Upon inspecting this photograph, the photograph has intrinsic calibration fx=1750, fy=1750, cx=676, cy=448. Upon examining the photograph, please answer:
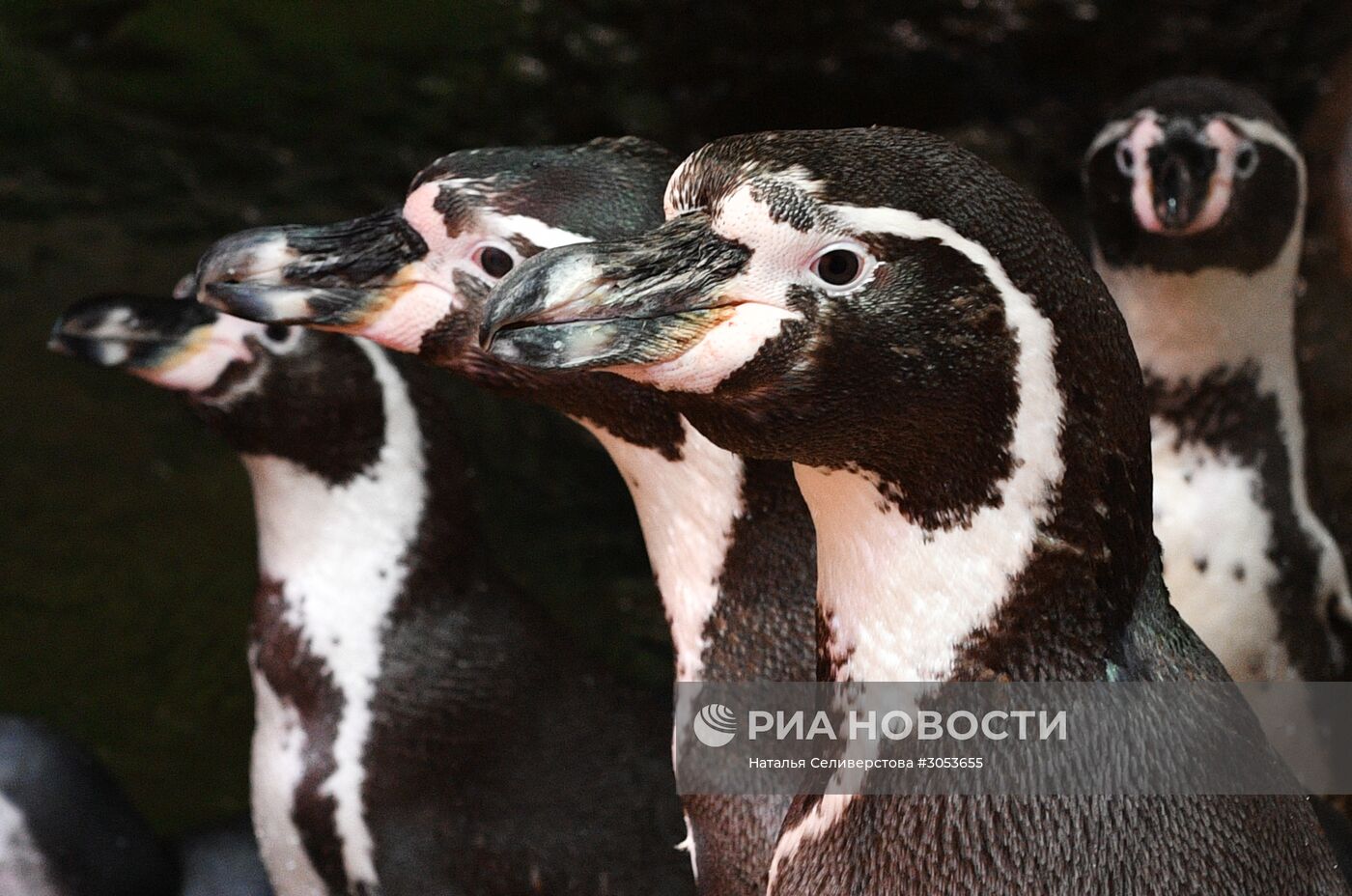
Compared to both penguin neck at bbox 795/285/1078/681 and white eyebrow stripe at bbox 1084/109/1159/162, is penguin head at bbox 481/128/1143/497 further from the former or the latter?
white eyebrow stripe at bbox 1084/109/1159/162

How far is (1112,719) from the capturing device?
71.1 inches

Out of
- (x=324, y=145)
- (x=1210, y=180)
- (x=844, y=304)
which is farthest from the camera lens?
(x=324, y=145)

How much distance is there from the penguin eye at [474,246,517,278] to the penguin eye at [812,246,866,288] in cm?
81

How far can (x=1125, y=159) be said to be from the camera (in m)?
3.29

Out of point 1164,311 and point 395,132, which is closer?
point 1164,311

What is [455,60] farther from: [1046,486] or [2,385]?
[1046,486]

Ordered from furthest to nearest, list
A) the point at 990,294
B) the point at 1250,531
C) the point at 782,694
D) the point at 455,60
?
1. the point at 455,60
2. the point at 1250,531
3. the point at 782,694
4. the point at 990,294

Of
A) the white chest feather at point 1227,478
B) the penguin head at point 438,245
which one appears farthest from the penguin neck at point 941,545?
the white chest feather at point 1227,478

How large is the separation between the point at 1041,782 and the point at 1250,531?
5.25 feet

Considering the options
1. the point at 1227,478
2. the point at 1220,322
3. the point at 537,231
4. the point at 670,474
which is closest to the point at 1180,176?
the point at 1220,322

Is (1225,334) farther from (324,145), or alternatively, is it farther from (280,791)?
(324,145)

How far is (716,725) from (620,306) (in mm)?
914

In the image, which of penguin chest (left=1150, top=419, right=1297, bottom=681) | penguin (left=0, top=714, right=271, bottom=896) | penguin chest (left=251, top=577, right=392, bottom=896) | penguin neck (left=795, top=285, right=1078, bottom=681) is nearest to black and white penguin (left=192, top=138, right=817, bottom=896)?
penguin neck (left=795, top=285, right=1078, bottom=681)

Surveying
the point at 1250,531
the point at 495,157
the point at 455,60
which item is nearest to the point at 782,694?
the point at 495,157
